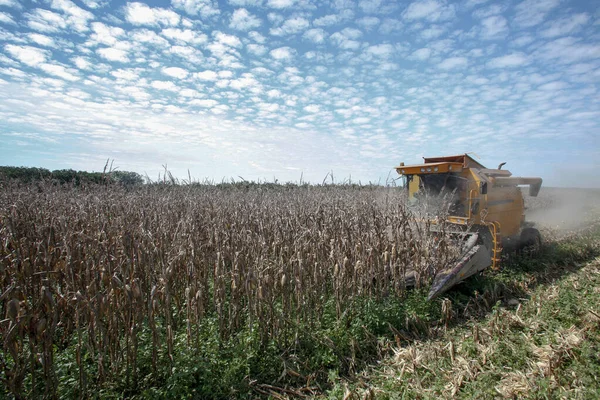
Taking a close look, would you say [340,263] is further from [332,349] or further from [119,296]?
[119,296]

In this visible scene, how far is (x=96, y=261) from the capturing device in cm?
364

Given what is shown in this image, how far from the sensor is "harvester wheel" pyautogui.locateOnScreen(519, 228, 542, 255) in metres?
7.85

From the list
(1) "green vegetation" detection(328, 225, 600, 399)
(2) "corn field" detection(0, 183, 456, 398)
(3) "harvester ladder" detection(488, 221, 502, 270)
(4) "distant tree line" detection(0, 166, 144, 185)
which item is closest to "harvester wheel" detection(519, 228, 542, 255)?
(3) "harvester ladder" detection(488, 221, 502, 270)

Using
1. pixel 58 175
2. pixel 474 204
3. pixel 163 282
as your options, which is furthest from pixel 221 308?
pixel 58 175

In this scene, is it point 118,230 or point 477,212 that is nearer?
point 118,230

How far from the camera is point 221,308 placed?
3332mm

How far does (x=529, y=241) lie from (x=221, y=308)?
25.2ft

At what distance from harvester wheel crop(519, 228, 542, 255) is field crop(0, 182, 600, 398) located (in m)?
2.18

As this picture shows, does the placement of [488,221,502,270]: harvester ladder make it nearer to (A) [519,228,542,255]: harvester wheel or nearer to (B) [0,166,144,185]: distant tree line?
(A) [519,228,542,255]: harvester wheel

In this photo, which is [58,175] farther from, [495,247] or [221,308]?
[495,247]

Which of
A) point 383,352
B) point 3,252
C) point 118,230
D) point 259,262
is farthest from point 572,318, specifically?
point 3,252

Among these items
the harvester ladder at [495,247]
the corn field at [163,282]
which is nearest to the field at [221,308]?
the corn field at [163,282]

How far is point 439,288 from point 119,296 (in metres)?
3.96

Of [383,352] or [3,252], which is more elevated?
[3,252]
